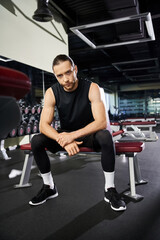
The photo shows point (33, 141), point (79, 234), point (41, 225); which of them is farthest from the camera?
point (33, 141)

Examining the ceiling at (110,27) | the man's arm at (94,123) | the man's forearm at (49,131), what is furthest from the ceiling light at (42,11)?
the man's forearm at (49,131)

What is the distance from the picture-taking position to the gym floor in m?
1.04

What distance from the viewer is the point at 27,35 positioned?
3.56 metres

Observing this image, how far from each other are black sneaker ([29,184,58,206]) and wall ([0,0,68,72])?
235cm

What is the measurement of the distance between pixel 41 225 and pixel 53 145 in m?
0.54

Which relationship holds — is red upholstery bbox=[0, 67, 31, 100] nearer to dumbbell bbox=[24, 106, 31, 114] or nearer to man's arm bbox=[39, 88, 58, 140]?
man's arm bbox=[39, 88, 58, 140]

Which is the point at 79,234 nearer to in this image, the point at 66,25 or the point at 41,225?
the point at 41,225

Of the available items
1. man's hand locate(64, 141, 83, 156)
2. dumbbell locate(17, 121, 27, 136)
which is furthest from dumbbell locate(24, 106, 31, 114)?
man's hand locate(64, 141, 83, 156)

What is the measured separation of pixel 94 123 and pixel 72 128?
0.87 ft

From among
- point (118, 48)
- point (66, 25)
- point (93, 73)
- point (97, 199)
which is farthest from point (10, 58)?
point (93, 73)

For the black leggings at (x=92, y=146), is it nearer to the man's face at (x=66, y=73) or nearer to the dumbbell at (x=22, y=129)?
the man's face at (x=66, y=73)

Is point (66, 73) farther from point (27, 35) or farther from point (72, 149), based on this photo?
point (27, 35)

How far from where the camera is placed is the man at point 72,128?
1.31 metres

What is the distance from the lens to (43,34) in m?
3.96
